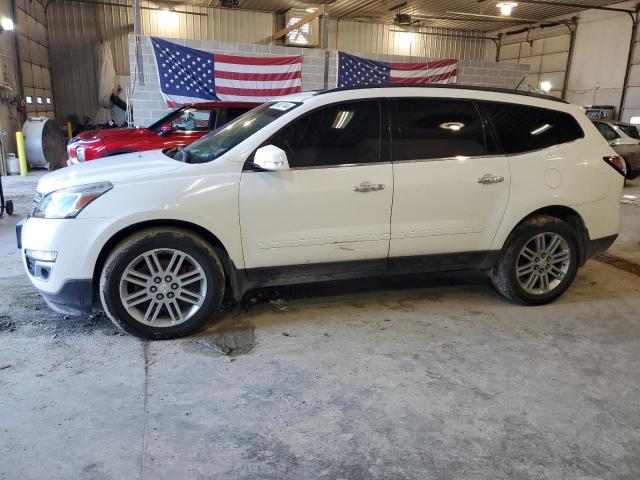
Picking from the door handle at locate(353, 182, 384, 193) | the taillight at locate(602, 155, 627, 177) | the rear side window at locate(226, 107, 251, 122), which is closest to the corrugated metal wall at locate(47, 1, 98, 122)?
the rear side window at locate(226, 107, 251, 122)

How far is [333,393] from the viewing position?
278cm

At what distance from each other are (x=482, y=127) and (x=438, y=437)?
2.44 meters

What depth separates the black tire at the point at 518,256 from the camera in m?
3.96

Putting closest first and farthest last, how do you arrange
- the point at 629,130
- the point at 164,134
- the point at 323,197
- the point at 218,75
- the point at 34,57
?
1. the point at 323,197
2. the point at 164,134
3. the point at 218,75
4. the point at 629,130
5. the point at 34,57

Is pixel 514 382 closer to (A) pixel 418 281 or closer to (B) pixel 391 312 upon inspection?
(B) pixel 391 312

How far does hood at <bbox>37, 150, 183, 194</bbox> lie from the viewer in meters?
3.23

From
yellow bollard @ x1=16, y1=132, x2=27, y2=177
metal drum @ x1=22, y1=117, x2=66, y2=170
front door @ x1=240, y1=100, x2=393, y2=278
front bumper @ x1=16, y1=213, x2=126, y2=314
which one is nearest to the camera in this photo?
front bumper @ x1=16, y1=213, x2=126, y2=314

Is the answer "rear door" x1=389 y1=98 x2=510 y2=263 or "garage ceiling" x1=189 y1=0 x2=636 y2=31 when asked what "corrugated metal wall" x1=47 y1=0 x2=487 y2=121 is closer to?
"garage ceiling" x1=189 y1=0 x2=636 y2=31

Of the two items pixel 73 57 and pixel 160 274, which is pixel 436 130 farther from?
pixel 73 57

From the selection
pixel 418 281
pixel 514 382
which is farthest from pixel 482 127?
pixel 514 382

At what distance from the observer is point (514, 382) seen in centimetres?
294

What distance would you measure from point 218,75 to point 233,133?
721cm

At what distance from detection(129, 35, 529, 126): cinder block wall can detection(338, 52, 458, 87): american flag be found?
182 millimetres

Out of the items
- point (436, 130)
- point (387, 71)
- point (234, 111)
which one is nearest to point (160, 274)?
point (436, 130)
